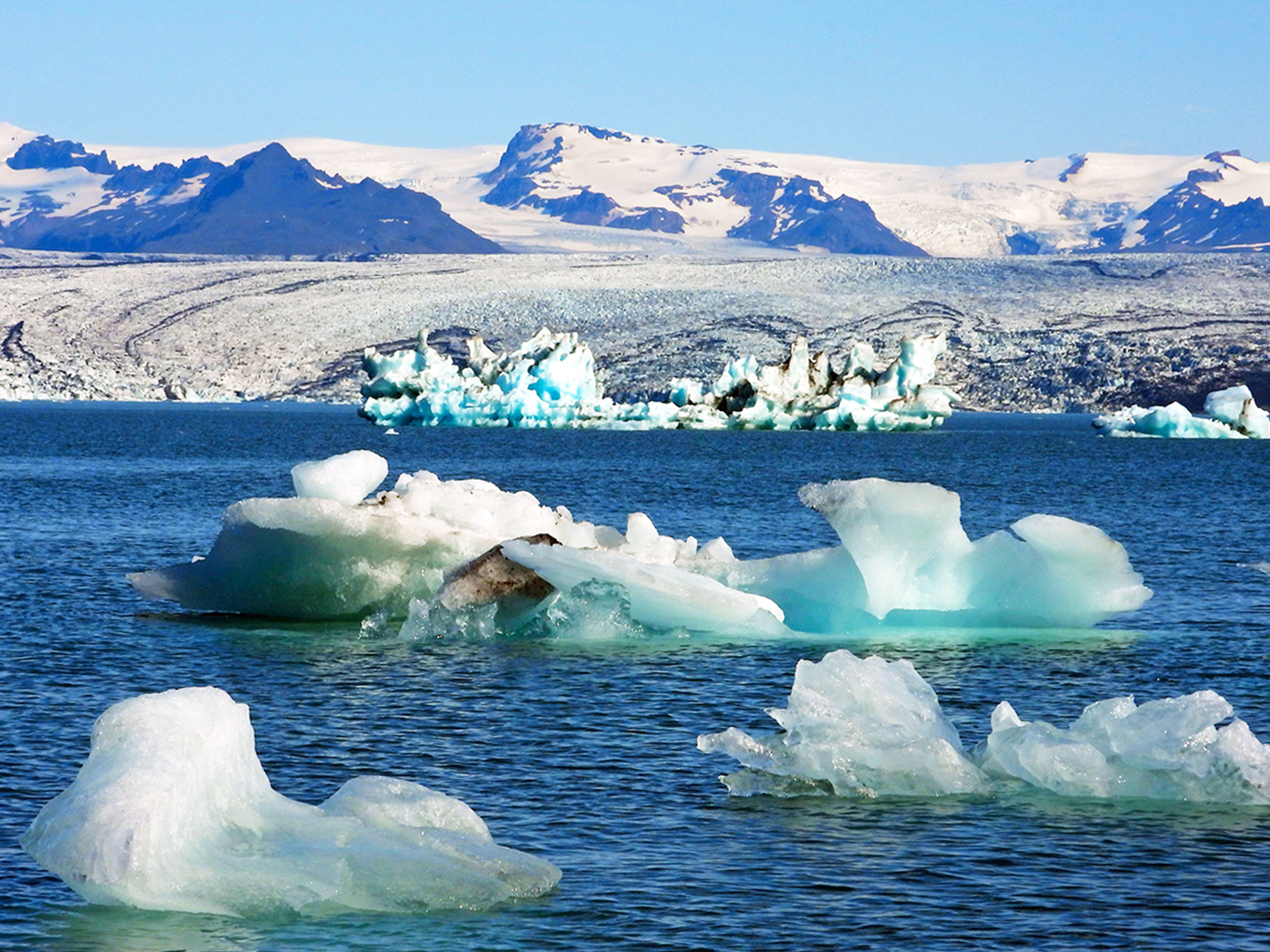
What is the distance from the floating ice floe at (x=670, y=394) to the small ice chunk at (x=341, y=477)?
2504 inches

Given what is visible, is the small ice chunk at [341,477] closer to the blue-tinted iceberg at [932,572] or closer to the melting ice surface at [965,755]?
the blue-tinted iceberg at [932,572]

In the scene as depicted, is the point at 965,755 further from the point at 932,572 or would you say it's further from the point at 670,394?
the point at 670,394

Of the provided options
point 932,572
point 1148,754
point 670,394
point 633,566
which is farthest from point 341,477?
point 670,394

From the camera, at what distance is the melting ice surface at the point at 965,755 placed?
38.4 ft

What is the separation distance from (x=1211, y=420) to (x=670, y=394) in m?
27.0

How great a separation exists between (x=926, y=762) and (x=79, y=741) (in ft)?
21.0

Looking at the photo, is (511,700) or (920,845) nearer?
(920,845)

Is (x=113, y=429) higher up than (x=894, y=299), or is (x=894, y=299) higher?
(x=894, y=299)

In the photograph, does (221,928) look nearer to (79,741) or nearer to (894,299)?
(79,741)

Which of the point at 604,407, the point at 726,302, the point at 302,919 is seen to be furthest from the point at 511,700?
the point at 726,302

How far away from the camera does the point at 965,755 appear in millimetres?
12234

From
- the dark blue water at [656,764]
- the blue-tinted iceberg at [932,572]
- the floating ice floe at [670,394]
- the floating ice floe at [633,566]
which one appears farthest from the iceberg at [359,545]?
the floating ice floe at [670,394]

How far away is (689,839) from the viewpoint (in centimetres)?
1074

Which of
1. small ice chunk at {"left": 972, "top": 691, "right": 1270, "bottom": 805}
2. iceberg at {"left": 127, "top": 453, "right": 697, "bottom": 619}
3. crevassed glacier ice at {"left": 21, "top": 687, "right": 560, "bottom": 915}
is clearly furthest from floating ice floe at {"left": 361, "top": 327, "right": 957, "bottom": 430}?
crevassed glacier ice at {"left": 21, "top": 687, "right": 560, "bottom": 915}
